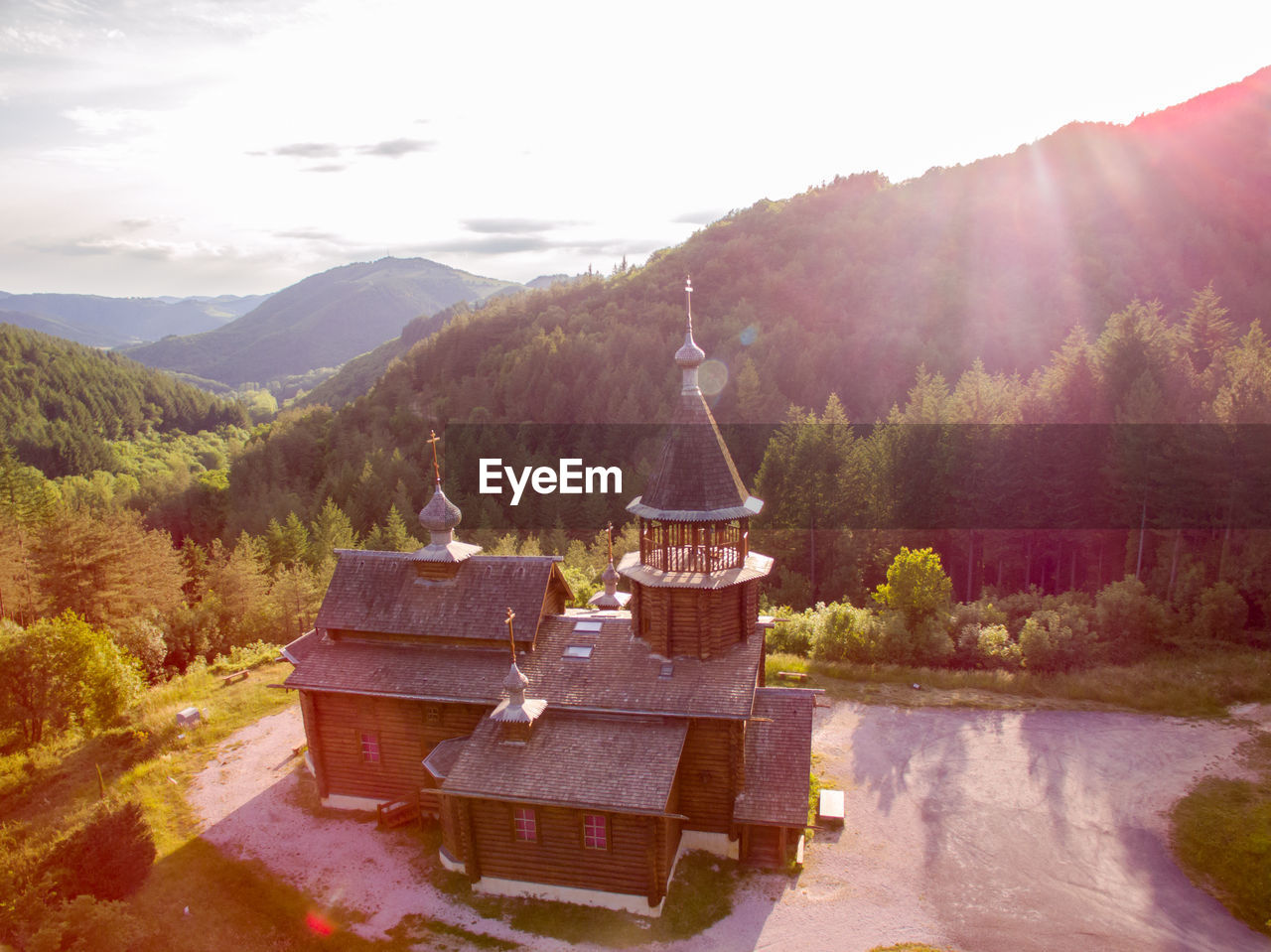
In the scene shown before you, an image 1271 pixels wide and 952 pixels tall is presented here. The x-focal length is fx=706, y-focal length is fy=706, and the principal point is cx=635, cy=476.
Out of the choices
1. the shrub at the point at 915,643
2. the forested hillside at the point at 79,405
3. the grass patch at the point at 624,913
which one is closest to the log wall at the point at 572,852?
the grass patch at the point at 624,913

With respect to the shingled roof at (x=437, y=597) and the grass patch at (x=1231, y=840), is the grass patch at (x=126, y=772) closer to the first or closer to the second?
the shingled roof at (x=437, y=597)

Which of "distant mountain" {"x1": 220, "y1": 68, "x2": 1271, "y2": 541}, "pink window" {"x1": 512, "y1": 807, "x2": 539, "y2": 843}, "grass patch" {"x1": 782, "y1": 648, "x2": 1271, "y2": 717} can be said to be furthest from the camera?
"distant mountain" {"x1": 220, "y1": 68, "x2": 1271, "y2": 541}

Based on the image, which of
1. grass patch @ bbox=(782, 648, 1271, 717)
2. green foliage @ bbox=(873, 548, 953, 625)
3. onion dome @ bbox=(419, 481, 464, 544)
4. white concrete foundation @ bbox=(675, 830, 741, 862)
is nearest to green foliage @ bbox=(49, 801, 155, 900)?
onion dome @ bbox=(419, 481, 464, 544)

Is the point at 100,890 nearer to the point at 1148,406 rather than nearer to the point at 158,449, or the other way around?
the point at 1148,406

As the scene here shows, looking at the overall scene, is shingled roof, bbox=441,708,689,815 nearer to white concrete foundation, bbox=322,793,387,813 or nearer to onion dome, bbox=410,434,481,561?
white concrete foundation, bbox=322,793,387,813

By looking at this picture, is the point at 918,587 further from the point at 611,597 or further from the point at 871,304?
the point at 871,304

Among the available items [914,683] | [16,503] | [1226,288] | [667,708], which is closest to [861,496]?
[914,683]
